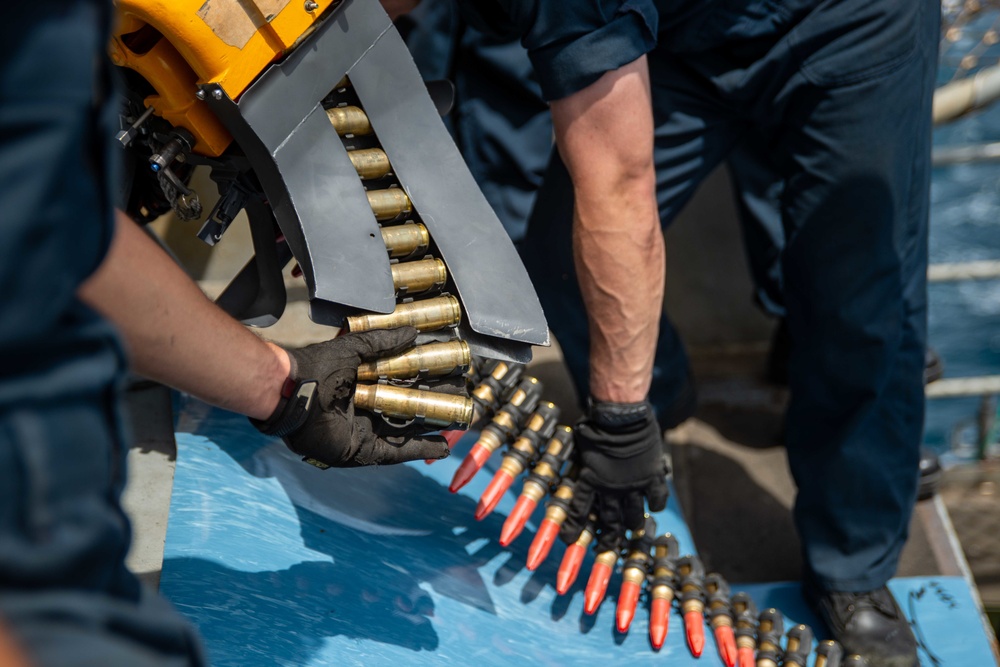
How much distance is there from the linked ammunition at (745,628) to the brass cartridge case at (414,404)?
866 millimetres

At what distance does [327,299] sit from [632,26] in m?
0.74

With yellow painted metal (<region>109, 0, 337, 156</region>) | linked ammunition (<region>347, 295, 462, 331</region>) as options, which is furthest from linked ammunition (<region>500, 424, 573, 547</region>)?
yellow painted metal (<region>109, 0, 337, 156</region>)

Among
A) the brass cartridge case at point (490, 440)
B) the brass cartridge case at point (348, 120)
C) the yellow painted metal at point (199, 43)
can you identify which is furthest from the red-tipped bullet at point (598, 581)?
the yellow painted metal at point (199, 43)

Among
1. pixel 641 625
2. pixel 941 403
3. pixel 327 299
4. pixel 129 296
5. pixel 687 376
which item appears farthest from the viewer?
pixel 941 403

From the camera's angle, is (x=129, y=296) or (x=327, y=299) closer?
(x=129, y=296)

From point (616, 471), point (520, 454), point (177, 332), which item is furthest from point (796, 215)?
point (177, 332)

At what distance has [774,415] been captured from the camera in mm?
3174

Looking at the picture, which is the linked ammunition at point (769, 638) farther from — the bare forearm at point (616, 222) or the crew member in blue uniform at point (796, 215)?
the bare forearm at point (616, 222)

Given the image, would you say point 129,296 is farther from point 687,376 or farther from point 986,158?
point 986,158

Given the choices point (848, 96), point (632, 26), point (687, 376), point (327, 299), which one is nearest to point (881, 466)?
point (687, 376)

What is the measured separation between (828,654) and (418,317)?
1.23 metres

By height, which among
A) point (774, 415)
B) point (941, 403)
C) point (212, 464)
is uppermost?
point (212, 464)

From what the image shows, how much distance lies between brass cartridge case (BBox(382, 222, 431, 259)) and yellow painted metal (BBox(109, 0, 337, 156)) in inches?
13.4

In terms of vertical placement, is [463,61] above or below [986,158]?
above
